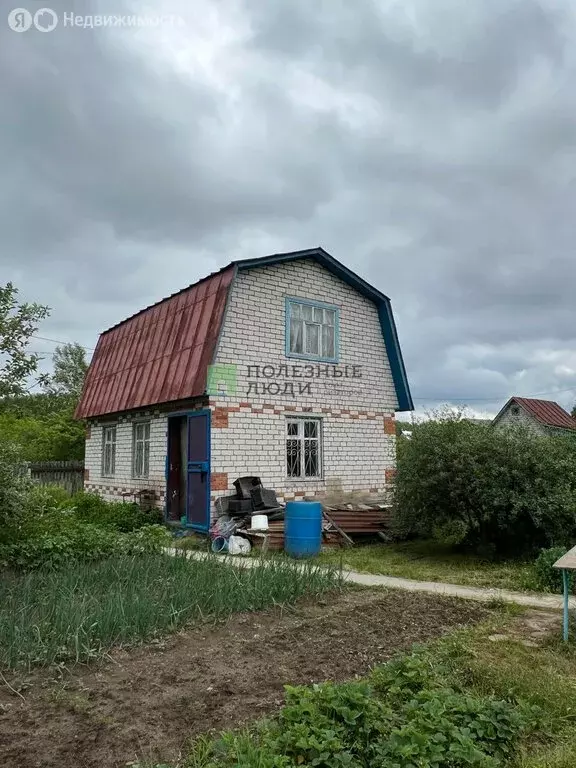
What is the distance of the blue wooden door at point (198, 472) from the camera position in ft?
38.7

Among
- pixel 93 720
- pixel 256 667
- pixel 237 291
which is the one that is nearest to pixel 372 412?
pixel 237 291

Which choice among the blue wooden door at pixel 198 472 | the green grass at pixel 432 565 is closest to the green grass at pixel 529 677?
the green grass at pixel 432 565

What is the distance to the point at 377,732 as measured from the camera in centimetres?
329

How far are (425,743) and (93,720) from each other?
6.11 ft

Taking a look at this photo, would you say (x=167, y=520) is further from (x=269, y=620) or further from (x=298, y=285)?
(x=269, y=620)

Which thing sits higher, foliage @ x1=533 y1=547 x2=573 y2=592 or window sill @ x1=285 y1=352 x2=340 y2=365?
window sill @ x1=285 y1=352 x2=340 y2=365

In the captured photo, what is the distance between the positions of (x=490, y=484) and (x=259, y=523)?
3.99 meters

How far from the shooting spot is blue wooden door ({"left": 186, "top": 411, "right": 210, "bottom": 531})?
11792 mm

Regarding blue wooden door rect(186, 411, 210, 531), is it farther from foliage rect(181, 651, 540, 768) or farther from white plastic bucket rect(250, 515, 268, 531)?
foliage rect(181, 651, 540, 768)

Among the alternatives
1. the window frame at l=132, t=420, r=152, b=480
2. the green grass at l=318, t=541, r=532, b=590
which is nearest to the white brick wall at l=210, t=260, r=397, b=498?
the green grass at l=318, t=541, r=532, b=590

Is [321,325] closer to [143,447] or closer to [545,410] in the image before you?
[143,447]

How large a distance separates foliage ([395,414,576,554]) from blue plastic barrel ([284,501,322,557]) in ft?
4.80

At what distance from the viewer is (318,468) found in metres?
13.4

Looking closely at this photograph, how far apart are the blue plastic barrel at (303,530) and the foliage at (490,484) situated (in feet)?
4.80
